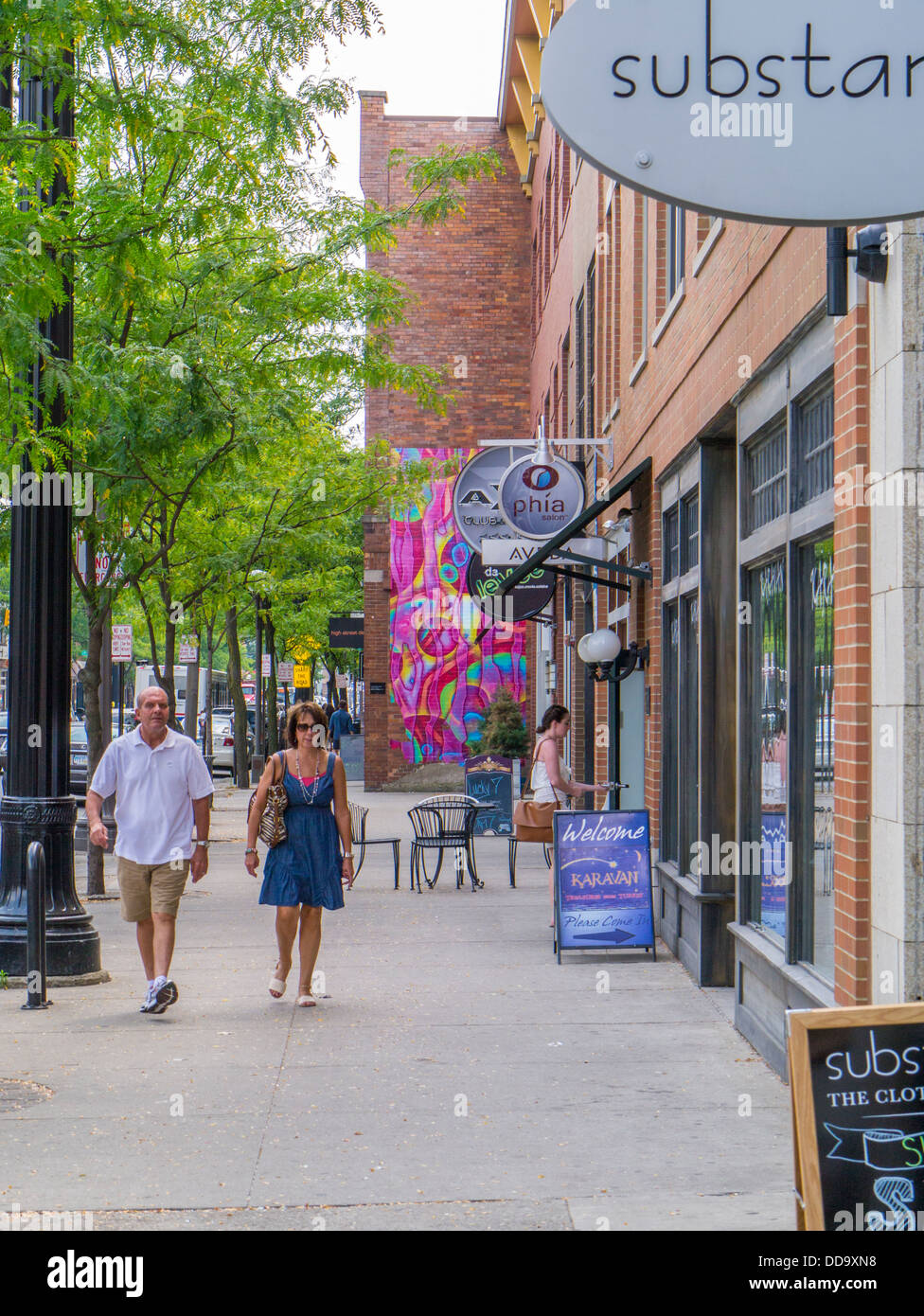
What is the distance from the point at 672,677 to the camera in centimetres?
1200

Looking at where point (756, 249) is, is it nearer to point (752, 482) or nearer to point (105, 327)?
point (752, 482)

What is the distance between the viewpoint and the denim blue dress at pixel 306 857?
29.8 ft

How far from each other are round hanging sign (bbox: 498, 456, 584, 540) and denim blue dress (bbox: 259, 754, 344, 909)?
7.05 m

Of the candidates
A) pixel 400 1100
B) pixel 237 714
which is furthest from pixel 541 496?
pixel 237 714

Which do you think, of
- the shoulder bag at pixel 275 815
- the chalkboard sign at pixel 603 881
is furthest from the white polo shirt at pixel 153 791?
the chalkboard sign at pixel 603 881

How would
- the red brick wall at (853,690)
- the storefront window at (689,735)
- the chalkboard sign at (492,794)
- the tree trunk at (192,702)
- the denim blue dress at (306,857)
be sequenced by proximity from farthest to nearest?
the tree trunk at (192,702), the chalkboard sign at (492,794), the storefront window at (689,735), the denim blue dress at (306,857), the red brick wall at (853,690)

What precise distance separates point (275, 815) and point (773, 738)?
2.94 meters

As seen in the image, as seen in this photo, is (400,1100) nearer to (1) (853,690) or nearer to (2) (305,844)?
(2) (305,844)

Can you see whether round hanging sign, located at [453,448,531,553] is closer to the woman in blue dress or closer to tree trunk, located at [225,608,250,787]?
the woman in blue dress

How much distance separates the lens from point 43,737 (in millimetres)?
9758

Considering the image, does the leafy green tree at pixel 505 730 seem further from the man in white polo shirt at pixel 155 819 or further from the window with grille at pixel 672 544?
the man in white polo shirt at pixel 155 819

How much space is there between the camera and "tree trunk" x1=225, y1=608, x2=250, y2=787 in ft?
100

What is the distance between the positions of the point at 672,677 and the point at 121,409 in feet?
15.9

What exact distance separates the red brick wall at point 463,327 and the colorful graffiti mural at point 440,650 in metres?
0.53
